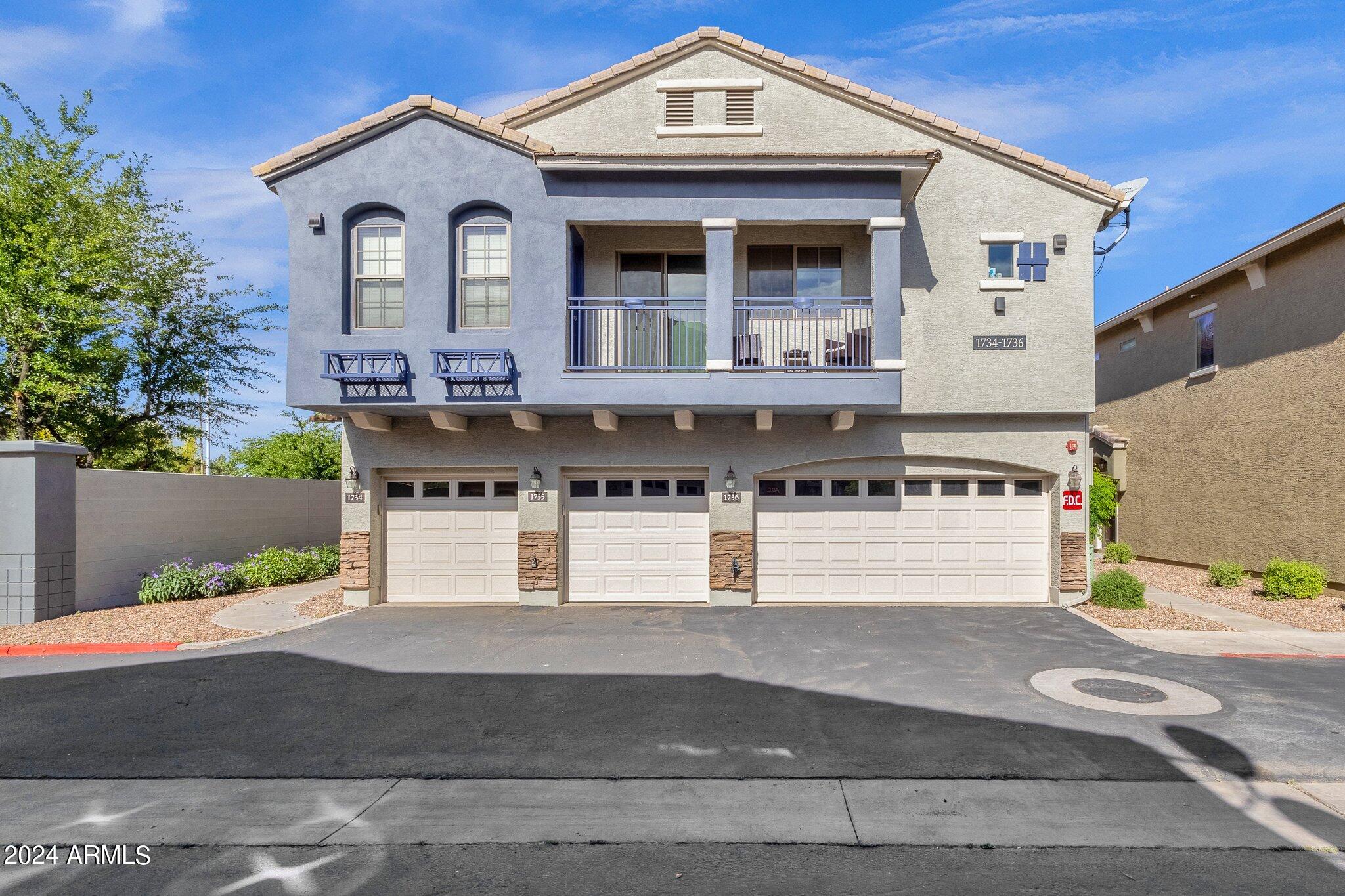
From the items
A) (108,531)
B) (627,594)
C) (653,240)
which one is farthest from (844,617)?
(108,531)

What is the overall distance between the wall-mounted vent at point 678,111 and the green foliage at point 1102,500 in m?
12.1

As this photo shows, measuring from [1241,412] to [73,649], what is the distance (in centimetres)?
2150

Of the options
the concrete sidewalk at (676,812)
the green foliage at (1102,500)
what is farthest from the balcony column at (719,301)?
the green foliage at (1102,500)

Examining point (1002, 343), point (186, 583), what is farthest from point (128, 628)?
point (1002, 343)

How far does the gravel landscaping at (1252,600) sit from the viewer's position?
10.8 metres

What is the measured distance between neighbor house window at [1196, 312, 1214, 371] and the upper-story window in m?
10.2

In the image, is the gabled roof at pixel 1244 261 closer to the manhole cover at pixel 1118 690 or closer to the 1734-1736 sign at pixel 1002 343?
the 1734-1736 sign at pixel 1002 343

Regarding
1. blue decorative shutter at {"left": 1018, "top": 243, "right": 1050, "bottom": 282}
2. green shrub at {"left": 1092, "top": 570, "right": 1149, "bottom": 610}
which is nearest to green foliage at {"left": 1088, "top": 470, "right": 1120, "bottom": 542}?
green shrub at {"left": 1092, "top": 570, "right": 1149, "bottom": 610}

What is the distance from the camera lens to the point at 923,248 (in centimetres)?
1210

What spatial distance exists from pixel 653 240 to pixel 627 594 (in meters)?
6.33

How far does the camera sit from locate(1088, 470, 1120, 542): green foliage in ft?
54.7

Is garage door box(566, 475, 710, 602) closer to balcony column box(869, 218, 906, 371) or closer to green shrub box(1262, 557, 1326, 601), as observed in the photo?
balcony column box(869, 218, 906, 371)

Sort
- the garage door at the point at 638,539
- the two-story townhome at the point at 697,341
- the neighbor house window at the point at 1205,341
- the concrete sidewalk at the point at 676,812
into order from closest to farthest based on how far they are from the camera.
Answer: the concrete sidewalk at the point at 676,812
the two-story townhome at the point at 697,341
the garage door at the point at 638,539
the neighbor house window at the point at 1205,341

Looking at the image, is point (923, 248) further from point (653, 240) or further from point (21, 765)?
point (21, 765)
